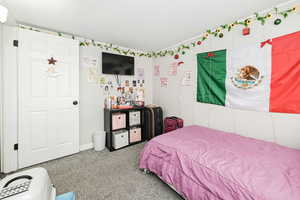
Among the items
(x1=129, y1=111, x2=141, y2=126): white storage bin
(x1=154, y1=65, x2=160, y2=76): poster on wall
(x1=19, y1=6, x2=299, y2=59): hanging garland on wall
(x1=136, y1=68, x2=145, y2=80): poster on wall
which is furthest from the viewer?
(x1=154, y1=65, x2=160, y2=76): poster on wall

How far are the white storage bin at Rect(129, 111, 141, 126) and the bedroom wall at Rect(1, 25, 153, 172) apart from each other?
0.69m

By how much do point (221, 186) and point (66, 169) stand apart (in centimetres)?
217

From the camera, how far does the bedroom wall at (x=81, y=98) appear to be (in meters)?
1.89

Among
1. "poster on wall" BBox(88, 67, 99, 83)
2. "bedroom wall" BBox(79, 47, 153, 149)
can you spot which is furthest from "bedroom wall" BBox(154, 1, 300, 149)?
"poster on wall" BBox(88, 67, 99, 83)

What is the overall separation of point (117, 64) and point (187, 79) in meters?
1.63

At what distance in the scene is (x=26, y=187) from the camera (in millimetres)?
783

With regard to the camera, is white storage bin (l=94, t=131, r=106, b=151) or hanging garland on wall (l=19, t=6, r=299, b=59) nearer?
hanging garland on wall (l=19, t=6, r=299, b=59)

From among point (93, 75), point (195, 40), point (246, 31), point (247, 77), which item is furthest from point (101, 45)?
point (247, 77)

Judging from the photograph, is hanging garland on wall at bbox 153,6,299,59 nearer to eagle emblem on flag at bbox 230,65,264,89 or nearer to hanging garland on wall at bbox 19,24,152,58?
eagle emblem on flag at bbox 230,65,264,89

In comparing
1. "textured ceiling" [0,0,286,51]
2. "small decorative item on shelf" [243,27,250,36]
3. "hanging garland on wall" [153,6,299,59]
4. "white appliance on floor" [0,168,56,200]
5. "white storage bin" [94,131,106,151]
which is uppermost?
"textured ceiling" [0,0,286,51]

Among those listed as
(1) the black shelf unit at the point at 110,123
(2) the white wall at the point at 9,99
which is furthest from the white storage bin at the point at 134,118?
(2) the white wall at the point at 9,99

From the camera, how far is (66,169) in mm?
1994

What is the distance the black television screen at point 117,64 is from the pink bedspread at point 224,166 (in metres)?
1.87

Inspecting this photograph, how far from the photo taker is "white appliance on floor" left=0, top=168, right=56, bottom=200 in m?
0.73
